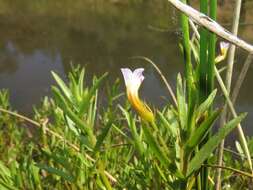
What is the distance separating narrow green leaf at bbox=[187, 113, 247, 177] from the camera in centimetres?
48

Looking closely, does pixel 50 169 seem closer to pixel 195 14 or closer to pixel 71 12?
pixel 195 14

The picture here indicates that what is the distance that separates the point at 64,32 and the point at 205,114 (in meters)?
8.00

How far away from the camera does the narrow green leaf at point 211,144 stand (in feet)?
1.57

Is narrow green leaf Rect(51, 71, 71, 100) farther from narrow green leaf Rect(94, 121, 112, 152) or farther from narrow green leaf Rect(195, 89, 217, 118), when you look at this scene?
narrow green leaf Rect(195, 89, 217, 118)

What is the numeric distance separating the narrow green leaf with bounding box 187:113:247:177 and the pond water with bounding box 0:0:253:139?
3482 millimetres

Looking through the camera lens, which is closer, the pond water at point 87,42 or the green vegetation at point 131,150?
the green vegetation at point 131,150

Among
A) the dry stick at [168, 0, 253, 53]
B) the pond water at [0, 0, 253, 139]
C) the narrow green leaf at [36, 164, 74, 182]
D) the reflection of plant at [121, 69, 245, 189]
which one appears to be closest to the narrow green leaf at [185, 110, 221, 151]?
the reflection of plant at [121, 69, 245, 189]

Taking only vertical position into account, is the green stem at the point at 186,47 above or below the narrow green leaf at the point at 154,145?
above

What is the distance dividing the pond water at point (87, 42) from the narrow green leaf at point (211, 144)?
3.48 metres

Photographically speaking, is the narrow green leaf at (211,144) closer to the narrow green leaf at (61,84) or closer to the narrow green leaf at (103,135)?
the narrow green leaf at (103,135)

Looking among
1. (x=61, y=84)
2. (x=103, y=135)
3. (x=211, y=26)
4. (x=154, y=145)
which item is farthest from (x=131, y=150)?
(x=211, y=26)

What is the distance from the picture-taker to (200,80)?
0.52 metres

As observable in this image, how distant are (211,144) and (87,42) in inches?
294

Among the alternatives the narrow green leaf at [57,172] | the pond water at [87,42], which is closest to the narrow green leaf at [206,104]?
the narrow green leaf at [57,172]
